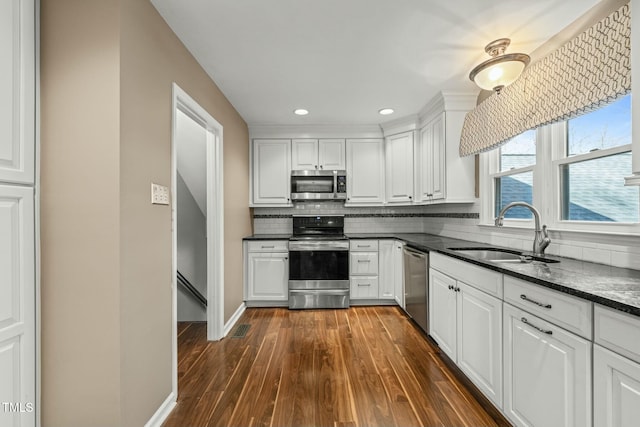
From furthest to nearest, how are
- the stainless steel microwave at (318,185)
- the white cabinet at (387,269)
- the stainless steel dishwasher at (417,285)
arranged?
the stainless steel microwave at (318,185) < the white cabinet at (387,269) < the stainless steel dishwasher at (417,285)

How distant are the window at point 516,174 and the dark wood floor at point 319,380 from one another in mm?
1495

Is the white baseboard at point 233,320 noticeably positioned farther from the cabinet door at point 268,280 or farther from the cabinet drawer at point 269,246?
the cabinet drawer at point 269,246

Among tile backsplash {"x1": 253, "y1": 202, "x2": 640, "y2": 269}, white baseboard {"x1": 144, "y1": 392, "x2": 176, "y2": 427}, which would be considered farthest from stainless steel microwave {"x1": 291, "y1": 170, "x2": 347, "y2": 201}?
white baseboard {"x1": 144, "y1": 392, "x2": 176, "y2": 427}

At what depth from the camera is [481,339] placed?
6.22 ft

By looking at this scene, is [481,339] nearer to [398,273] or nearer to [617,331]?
[617,331]

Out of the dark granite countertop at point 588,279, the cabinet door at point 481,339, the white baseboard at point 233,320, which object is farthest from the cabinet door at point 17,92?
the cabinet door at point 481,339

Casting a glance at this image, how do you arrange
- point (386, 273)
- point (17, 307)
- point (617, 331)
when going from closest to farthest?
point (617, 331)
point (17, 307)
point (386, 273)

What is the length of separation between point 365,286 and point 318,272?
0.65 metres

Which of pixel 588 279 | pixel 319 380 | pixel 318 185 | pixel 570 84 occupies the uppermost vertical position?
pixel 570 84

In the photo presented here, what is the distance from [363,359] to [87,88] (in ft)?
8.35

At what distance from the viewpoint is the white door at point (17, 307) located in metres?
1.23

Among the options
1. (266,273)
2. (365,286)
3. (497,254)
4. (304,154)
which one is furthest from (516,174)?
(266,273)

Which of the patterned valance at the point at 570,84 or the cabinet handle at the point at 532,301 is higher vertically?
the patterned valance at the point at 570,84

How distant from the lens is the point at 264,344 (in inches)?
111
